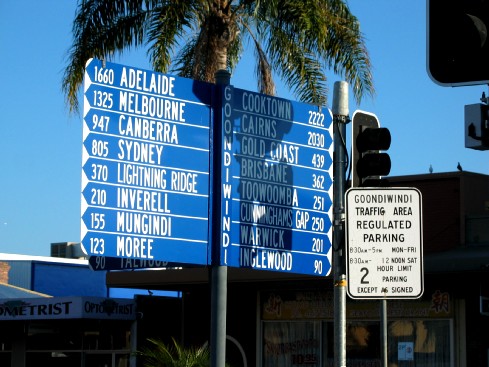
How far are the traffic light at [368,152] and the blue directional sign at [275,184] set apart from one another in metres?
0.29

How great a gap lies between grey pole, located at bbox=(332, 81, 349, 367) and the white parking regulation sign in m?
0.99

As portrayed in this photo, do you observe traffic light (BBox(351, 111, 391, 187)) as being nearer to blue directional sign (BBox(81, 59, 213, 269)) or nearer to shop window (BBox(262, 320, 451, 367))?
blue directional sign (BBox(81, 59, 213, 269))

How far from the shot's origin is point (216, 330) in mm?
7965

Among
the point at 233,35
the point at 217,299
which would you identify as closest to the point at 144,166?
the point at 217,299

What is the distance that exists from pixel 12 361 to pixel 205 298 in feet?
24.6

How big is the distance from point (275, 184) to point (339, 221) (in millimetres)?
784

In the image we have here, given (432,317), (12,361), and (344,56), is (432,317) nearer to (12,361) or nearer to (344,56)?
(344,56)

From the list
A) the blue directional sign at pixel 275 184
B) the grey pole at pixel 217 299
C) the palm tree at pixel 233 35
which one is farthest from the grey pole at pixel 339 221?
the palm tree at pixel 233 35

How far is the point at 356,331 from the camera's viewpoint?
68.2ft

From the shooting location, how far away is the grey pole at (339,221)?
8.75 metres

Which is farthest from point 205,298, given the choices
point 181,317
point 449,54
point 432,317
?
point 449,54

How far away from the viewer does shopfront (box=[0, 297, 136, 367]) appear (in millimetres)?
26594

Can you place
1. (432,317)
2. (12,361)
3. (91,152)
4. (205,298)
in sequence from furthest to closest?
1. (12,361)
2. (205,298)
3. (432,317)
4. (91,152)

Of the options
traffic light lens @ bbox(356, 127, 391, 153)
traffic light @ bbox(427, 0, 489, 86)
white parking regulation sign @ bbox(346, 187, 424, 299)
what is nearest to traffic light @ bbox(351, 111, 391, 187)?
traffic light lens @ bbox(356, 127, 391, 153)
